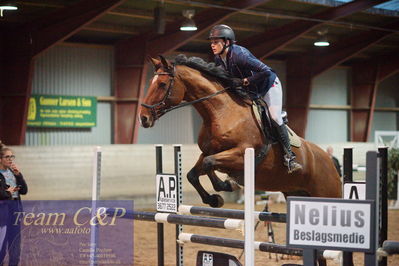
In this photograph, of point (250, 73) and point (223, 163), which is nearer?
point (223, 163)

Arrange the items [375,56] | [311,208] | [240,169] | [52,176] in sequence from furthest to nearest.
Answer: [375,56] → [52,176] → [240,169] → [311,208]

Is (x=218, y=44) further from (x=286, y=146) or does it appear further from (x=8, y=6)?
(x=8, y=6)

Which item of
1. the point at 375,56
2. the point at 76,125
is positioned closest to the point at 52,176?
the point at 76,125

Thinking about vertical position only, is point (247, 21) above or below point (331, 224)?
above

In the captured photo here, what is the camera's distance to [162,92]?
4.90 metres

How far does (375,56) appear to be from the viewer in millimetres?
20516

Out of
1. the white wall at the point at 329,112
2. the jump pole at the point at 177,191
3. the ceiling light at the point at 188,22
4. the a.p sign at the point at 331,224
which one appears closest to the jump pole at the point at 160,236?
the jump pole at the point at 177,191

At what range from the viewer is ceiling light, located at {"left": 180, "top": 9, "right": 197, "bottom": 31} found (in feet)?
43.4

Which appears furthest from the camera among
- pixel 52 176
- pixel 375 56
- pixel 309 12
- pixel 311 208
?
pixel 375 56

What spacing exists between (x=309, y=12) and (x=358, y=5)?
4.88 feet

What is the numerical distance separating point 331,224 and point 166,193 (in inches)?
86.3

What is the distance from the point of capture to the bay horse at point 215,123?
4.81 m

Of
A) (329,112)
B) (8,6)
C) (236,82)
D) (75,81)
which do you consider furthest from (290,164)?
(329,112)

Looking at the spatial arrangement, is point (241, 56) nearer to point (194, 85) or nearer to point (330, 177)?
point (194, 85)
